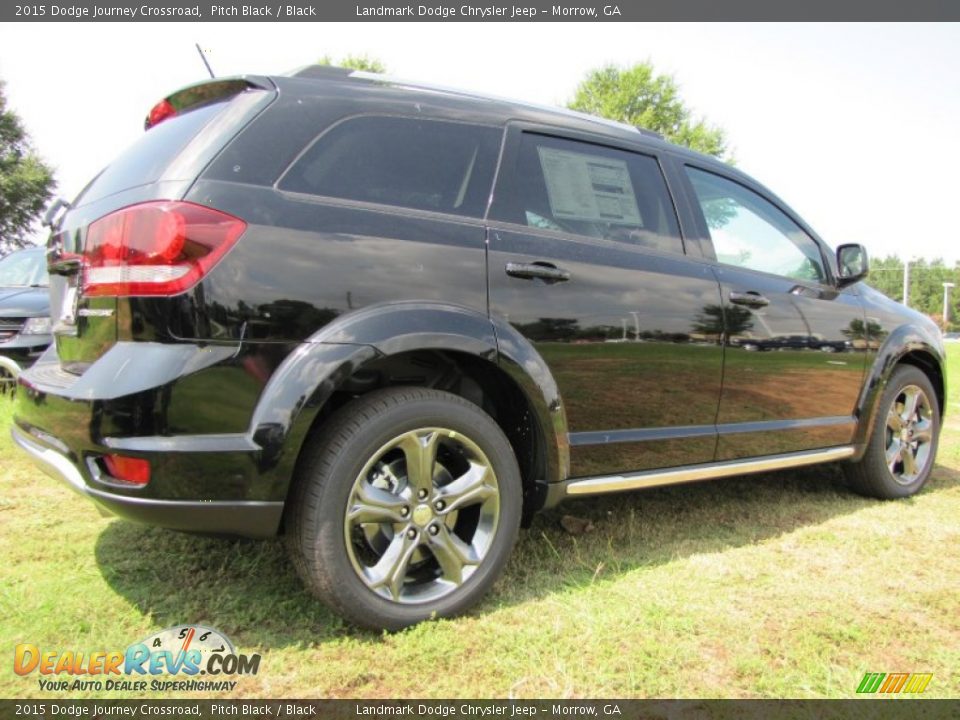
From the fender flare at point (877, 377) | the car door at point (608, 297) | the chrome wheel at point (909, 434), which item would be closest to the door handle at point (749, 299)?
the car door at point (608, 297)

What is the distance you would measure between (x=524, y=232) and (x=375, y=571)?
1330mm

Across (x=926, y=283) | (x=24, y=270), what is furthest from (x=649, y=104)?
(x=926, y=283)

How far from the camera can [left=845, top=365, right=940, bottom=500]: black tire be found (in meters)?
3.95

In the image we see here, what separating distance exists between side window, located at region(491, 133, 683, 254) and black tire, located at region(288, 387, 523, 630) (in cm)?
86

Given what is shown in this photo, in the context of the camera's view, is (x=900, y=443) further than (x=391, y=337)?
Yes

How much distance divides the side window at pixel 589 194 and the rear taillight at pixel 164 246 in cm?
102

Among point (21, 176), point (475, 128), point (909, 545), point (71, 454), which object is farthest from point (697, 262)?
point (21, 176)

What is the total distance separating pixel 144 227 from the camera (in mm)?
1967

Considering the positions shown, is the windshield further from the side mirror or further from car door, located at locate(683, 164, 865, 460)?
the side mirror

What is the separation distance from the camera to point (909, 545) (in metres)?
3.22

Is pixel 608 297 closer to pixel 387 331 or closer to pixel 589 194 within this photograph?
pixel 589 194

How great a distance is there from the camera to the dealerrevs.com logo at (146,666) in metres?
1.92

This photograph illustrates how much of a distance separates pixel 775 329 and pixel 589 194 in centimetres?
119
